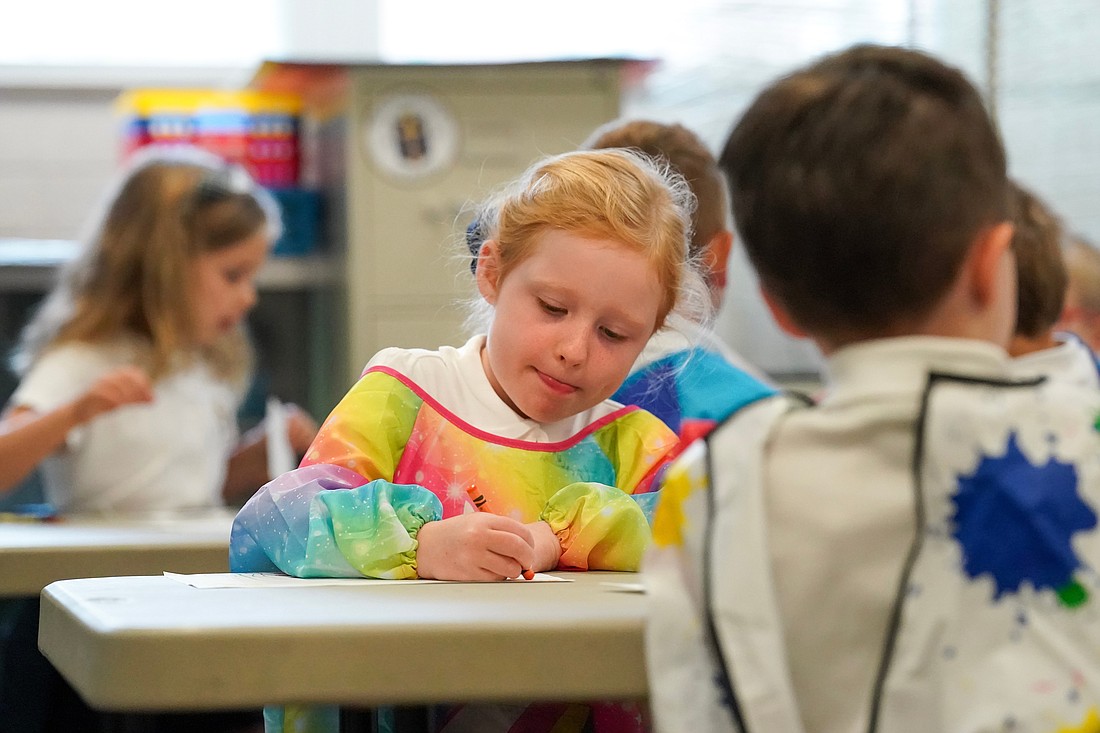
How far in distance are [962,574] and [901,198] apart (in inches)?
8.7

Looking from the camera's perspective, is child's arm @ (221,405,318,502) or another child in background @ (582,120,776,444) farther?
child's arm @ (221,405,318,502)

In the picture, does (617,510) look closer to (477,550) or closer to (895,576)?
(477,550)

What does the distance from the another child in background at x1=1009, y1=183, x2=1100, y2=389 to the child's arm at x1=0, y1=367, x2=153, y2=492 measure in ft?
4.15

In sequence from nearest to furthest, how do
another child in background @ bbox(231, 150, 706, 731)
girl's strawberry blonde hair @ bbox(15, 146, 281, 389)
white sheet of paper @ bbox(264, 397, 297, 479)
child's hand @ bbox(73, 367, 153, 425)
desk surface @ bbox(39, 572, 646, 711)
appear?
desk surface @ bbox(39, 572, 646, 711) → another child in background @ bbox(231, 150, 706, 731) → child's hand @ bbox(73, 367, 153, 425) → white sheet of paper @ bbox(264, 397, 297, 479) → girl's strawberry blonde hair @ bbox(15, 146, 281, 389)

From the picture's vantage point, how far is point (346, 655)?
2.40ft

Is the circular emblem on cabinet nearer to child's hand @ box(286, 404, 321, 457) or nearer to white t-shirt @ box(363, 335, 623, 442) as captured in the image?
child's hand @ box(286, 404, 321, 457)

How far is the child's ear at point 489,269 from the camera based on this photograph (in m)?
1.23

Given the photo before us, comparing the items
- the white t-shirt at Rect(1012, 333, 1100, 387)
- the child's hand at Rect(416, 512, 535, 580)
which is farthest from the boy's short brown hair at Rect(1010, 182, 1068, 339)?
the child's hand at Rect(416, 512, 535, 580)

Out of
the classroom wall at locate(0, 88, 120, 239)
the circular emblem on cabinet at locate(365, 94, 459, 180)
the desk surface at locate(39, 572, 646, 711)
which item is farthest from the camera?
the classroom wall at locate(0, 88, 120, 239)

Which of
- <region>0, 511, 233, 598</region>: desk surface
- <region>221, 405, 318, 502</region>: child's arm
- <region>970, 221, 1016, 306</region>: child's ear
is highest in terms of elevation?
<region>970, 221, 1016, 306</region>: child's ear

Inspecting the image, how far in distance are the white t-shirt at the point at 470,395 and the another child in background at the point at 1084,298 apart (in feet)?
3.65

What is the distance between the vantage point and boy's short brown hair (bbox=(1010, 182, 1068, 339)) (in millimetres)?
1361

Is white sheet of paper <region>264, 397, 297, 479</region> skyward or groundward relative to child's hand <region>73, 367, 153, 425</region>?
groundward

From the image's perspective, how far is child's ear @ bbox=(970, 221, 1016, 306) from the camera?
83 cm
